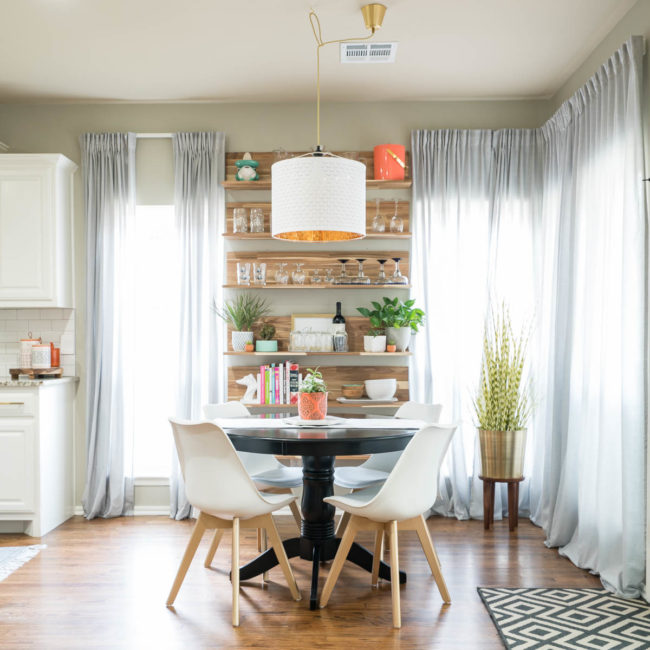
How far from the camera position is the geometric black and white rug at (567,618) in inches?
107

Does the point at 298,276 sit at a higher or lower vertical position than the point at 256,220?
lower

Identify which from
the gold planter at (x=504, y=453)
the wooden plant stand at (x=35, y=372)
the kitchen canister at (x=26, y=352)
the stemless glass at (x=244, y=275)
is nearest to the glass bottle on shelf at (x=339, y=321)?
the stemless glass at (x=244, y=275)

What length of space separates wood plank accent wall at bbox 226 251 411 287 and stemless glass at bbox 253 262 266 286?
0.11 m

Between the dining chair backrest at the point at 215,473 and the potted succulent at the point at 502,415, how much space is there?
6.24 ft

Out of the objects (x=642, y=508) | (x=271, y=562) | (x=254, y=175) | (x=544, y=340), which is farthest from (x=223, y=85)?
(x=642, y=508)

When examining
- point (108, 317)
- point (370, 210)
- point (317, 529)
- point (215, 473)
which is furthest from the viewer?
point (370, 210)

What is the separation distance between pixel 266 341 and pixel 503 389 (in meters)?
1.62

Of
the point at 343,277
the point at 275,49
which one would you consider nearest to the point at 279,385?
the point at 343,277

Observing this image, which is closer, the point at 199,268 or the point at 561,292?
the point at 561,292

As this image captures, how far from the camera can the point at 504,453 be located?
427 centimetres

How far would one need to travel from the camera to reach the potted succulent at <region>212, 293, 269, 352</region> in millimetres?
4711

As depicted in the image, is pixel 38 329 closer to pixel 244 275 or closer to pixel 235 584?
pixel 244 275

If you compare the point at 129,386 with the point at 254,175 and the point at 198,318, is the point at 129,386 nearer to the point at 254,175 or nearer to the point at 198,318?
the point at 198,318

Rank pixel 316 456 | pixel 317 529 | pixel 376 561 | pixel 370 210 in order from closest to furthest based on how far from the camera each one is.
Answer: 1. pixel 316 456
2. pixel 376 561
3. pixel 317 529
4. pixel 370 210
